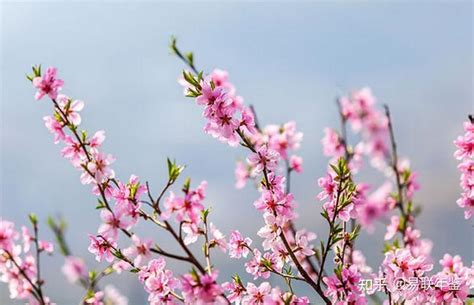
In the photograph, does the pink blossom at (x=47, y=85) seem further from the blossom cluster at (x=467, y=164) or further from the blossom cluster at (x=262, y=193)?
the blossom cluster at (x=467, y=164)

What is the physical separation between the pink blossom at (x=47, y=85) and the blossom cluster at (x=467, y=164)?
2000mm

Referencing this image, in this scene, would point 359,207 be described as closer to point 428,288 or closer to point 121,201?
point 428,288

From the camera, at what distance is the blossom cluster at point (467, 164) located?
2.90 metres

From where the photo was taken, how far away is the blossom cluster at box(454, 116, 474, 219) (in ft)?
9.52

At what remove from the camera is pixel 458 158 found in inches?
115

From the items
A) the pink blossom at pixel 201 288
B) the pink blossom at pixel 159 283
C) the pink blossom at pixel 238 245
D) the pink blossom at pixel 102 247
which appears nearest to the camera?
the pink blossom at pixel 201 288

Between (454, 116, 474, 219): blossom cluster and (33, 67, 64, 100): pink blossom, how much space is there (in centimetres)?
200

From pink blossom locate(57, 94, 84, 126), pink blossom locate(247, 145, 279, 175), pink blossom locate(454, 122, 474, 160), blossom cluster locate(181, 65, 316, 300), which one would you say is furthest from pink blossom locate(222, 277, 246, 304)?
pink blossom locate(454, 122, 474, 160)

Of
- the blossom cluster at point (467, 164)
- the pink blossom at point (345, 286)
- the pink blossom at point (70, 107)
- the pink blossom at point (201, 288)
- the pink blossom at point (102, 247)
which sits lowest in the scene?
the pink blossom at point (201, 288)

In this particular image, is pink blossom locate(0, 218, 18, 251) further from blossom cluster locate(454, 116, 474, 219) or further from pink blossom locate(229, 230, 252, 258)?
blossom cluster locate(454, 116, 474, 219)

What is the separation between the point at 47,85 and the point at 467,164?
2106mm

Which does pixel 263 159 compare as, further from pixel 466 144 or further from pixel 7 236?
pixel 7 236

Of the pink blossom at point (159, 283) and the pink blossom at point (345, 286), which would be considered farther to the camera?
the pink blossom at point (345, 286)

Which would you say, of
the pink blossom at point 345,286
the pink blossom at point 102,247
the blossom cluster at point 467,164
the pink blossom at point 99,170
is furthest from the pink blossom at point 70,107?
the blossom cluster at point 467,164
